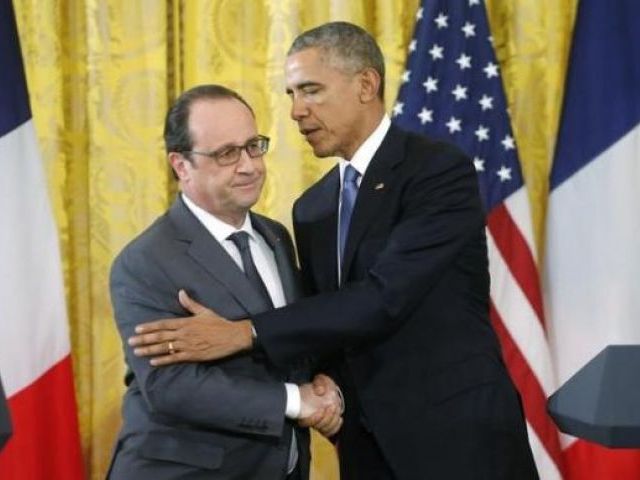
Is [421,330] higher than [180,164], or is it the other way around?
[180,164]

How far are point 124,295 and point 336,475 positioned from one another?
1785mm

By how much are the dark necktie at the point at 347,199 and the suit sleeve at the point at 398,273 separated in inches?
4.0

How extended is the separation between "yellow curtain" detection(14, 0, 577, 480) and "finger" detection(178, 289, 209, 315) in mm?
1563

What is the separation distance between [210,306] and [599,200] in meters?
1.90

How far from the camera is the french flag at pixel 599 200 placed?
3861 mm

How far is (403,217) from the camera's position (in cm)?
257

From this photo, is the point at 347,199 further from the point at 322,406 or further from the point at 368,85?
the point at 322,406

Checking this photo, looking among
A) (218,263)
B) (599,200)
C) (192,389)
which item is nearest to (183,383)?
(192,389)

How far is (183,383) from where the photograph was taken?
7.59ft

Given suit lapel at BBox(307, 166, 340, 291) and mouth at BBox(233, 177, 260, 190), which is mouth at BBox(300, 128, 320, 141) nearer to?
suit lapel at BBox(307, 166, 340, 291)

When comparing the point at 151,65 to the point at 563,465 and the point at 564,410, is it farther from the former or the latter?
the point at 564,410

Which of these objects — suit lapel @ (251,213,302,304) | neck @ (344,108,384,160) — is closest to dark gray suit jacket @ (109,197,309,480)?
suit lapel @ (251,213,302,304)

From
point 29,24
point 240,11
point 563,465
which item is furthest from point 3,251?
point 563,465

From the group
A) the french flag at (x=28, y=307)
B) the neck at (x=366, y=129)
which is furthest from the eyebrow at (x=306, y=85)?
the french flag at (x=28, y=307)
